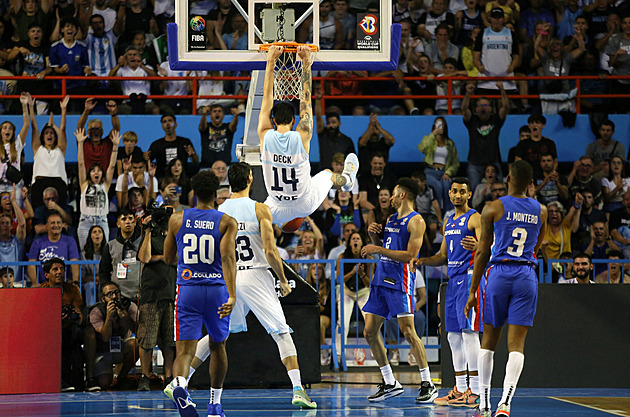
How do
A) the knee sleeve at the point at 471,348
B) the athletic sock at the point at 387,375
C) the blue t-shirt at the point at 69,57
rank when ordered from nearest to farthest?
the knee sleeve at the point at 471,348, the athletic sock at the point at 387,375, the blue t-shirt at the point at 69,57

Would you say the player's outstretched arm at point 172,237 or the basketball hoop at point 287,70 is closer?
the player's outstretched arm at point 172,237

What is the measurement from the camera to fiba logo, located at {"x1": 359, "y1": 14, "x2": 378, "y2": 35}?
11.0m

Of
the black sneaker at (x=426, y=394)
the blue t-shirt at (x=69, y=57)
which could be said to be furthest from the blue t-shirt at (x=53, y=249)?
the black sneaker at (x=426, y=394)

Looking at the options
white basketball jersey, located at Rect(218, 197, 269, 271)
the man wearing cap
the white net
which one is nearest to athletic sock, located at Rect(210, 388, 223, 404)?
white basketball jersey, located at Rect(218, 197, 269, 271)

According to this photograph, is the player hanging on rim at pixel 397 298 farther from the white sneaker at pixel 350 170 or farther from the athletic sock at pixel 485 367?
A: the athletic sock at pixel 485 367

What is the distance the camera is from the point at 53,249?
14352 millimetres

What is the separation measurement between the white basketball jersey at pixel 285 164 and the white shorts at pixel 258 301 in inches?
46.3

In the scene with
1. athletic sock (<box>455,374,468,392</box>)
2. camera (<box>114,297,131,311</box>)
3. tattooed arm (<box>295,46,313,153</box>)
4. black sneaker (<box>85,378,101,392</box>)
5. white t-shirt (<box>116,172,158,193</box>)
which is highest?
tattooed arm (<box>295,46,313,153</box>)

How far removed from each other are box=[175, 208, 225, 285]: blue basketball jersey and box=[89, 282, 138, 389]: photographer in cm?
427

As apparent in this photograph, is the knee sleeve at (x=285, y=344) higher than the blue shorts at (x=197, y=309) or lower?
lower

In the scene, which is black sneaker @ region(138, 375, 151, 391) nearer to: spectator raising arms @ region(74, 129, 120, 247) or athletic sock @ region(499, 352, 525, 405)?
spectator raising arms @ region(74, 129, 120, 247)

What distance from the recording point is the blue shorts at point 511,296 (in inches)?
309

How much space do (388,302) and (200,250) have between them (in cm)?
315

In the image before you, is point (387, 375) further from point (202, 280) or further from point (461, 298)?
point (202, 280)
